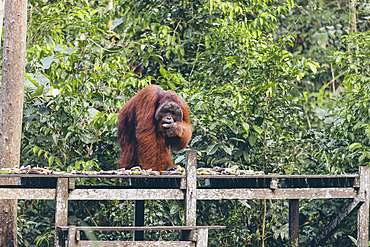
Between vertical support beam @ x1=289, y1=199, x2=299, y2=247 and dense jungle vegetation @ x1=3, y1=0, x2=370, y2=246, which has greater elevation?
dense jungle vegetation @ x1=3, y1=0, x2=370, y2=246

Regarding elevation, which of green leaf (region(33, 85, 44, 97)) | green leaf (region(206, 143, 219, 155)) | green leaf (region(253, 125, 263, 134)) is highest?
green leaf (region(33, 85, 44, 97))

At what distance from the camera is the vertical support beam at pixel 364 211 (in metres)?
4.04

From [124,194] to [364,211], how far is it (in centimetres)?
190

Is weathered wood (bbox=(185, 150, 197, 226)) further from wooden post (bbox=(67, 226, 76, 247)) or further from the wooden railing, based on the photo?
wooden post (bbox=(67, 226, 76, 247))

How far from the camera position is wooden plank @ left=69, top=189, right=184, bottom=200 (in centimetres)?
340

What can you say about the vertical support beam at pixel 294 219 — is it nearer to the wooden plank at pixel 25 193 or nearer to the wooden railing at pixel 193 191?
the wooden railing at pixel 193 191

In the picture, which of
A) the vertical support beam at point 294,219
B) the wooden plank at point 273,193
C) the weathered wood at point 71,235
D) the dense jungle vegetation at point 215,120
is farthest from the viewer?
the dense jungle vegetation at point 215,120

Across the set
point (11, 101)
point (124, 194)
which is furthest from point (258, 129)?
point (11, 101)

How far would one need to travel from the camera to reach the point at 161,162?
397cm

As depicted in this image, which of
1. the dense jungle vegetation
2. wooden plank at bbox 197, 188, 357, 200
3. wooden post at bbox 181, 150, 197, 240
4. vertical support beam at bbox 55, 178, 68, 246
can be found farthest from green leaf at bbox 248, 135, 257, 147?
vertical support beam at bbox 55, 178, 68, 246

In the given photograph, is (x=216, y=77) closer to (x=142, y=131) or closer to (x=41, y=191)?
(x=142, y=131)

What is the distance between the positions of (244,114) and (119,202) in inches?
63.4

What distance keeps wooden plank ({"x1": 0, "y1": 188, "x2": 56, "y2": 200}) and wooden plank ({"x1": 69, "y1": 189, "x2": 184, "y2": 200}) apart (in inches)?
5.6

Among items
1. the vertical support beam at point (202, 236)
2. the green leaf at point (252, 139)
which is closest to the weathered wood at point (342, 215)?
the green leaf at point (252, 139)
